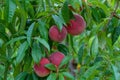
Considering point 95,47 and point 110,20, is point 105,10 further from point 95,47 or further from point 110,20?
point 95,47

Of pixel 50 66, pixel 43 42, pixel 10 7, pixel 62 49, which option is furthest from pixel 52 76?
pixel 10 7

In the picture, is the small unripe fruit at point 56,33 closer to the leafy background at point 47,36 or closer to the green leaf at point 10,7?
the leafy background at point 47,36

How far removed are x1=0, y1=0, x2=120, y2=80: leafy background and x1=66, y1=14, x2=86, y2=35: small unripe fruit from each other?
37mm

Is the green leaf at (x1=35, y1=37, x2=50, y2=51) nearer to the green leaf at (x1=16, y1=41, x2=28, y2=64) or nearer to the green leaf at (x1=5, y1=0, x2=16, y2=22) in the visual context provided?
the green leaf at (x1=16, y1=41, x2=28, y2=64)

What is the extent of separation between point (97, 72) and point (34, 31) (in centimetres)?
34

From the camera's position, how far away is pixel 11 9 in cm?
115

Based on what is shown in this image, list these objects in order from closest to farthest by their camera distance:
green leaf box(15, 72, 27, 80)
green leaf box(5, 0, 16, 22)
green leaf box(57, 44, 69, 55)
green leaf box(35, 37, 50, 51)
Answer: green leaf box(5, 0, 16, 22) → green leaf box(35, 37, 50, 51) → green leaf box(15, 72, 27, 80) → green leaf box(57, 44, 69, 55)

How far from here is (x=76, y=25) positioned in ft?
4.65

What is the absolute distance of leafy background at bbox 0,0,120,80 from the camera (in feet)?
4.42

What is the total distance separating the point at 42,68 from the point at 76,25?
9.5 inches

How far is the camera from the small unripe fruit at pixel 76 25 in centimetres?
142

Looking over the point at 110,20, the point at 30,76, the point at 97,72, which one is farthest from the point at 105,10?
the point at 30,76

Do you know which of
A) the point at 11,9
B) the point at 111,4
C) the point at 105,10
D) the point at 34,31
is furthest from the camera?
the point at 111,4

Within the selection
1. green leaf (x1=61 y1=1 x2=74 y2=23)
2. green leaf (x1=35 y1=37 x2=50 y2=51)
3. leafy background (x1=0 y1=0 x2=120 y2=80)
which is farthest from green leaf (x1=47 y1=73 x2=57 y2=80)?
green leaf (x1=61 y1=1 x2=74 y2=23)
